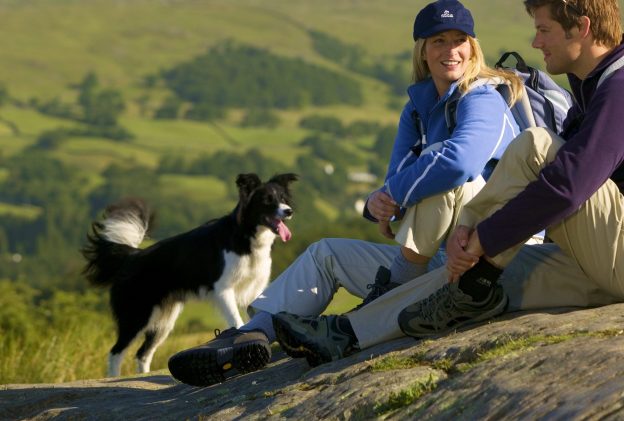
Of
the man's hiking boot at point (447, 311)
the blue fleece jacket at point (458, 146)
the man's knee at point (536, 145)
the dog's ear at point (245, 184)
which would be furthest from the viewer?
the dog's ear at point (245, 184)

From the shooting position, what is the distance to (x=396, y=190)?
15.0ft

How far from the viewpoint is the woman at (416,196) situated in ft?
14.8

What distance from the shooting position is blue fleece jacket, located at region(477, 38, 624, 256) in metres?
3.85

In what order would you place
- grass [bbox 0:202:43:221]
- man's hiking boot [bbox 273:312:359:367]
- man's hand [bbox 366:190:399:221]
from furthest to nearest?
grass [bbox 0:202:43:221]
man's hand [bbox 366:190:399:221]
man's hiking boot [bbox 273:312:359:367]

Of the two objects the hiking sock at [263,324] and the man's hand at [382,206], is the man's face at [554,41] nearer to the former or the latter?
the man's hand at [382,206]

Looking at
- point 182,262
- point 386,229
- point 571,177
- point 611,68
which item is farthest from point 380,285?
point 182,262

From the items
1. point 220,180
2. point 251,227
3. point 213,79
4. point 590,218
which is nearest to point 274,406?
point 590,218

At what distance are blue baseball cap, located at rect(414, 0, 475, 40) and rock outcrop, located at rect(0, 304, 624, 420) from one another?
1322 millimetres

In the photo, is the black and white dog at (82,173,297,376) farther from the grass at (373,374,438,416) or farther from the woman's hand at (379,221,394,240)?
the grass at (373,374,438,416)

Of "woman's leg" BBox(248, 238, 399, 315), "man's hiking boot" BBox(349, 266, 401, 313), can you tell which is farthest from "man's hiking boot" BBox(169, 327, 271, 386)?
"man's hiking boot" BBox(349, 266, 401, 313)

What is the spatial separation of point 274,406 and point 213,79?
162 metres

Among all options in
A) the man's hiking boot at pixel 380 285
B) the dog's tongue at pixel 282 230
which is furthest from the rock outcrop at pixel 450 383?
the dog's tongue at pixel 282 230

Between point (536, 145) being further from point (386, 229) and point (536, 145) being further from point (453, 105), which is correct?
point (386, 229)

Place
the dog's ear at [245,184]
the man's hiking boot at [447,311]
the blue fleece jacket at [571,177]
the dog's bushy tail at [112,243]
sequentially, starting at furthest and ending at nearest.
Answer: the dog's bushy tail at [112,243], the dog's ear at [245,184], the man's hiking boot at [447,311], the blue fleece jacket at [571,177]
